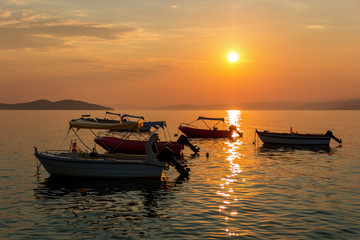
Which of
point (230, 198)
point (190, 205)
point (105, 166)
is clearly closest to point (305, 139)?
point (230, 198)

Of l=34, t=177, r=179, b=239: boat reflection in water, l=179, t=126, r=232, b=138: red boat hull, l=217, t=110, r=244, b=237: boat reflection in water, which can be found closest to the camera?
l=34, t=177, r=179, b=239: boat reflection in water

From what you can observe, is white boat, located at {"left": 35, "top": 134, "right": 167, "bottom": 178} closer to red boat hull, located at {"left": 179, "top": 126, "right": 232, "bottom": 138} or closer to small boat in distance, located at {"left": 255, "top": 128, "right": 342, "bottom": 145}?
small boat in distance, located at {"left": 255, "top": 128, "right": 342, "bottom": 145}

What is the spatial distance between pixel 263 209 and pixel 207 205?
3465 mm

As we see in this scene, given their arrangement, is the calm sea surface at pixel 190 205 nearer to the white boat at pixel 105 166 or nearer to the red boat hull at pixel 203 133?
the white boat at pixel 105 166

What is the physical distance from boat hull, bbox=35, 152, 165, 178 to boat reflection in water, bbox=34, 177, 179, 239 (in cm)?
51

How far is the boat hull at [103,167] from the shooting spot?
29.8 m

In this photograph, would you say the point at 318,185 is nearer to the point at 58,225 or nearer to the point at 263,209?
the point at 263,209

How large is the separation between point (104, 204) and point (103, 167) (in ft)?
24.8

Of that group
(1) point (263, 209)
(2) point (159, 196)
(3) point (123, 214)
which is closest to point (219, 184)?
(2) point (159, 196)

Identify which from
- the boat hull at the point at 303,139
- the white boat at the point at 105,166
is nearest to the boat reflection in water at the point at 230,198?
the white boat at the point at 105,166

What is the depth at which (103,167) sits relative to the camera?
97.9ft

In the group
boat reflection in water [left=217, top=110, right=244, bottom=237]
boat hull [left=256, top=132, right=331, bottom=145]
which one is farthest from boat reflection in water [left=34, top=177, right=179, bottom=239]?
boat hull [left=256, top=132, right=331, bottom=145]

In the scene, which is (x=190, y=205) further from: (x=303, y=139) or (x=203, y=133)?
(x=203, y=133)

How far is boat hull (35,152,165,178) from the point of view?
97.7 feet
